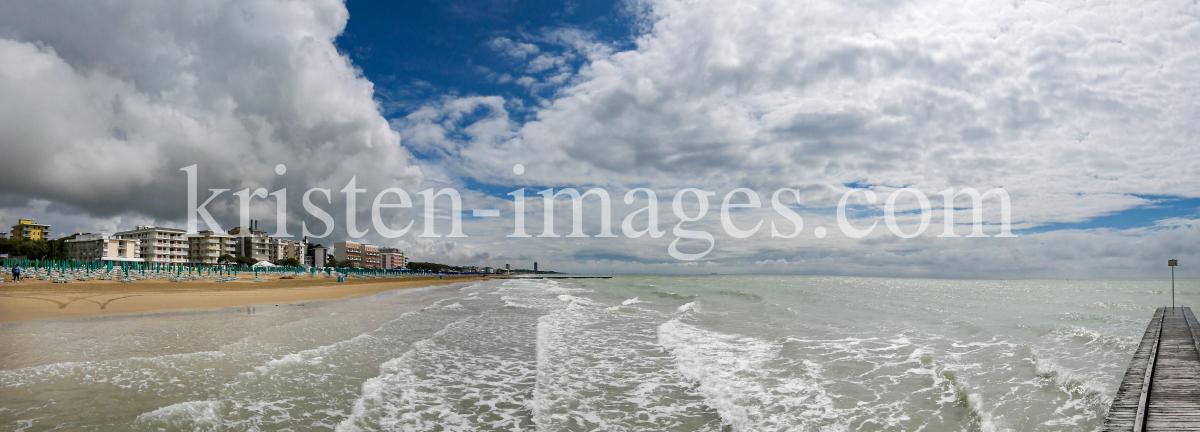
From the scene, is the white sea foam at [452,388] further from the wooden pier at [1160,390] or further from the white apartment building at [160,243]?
the white apartment building at [160,243]

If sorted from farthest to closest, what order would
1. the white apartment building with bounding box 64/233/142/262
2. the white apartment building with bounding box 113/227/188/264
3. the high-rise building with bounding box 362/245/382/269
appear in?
the high-rise building with bounding box 362/245/382/269 < the white apartment building with bounding box 113/227/188/264 < the white apartment building with bounding box 64/233/142/262

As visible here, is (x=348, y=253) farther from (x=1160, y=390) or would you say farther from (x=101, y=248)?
(x=1160, y=390)

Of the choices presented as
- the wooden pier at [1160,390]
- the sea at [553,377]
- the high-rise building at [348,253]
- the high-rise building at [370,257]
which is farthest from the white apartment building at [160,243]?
the wooden pier at [1160,390]

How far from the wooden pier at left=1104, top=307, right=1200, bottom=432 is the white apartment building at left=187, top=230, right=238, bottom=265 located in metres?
137

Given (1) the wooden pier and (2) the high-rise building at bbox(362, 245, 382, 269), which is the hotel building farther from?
(1) the wooden pier

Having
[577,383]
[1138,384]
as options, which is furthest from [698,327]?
[1138,384]

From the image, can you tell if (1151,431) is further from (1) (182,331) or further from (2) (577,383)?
(1) (182,331)

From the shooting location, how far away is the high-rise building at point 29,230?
4806 inches

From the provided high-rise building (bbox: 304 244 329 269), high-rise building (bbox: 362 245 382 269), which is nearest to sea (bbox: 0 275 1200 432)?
high-rise building (bbox: 304 244 329 269)

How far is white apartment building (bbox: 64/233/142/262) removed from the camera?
94875 millimetres

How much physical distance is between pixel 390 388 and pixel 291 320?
1197 centimetres

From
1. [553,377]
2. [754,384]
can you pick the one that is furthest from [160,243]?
[754,384]

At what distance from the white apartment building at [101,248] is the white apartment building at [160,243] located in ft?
5.81

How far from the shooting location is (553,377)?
9.00 meters
